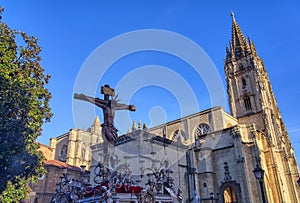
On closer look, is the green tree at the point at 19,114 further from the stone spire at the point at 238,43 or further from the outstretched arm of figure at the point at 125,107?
the stone spire at the point at 238,43

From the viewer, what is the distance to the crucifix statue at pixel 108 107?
956cm

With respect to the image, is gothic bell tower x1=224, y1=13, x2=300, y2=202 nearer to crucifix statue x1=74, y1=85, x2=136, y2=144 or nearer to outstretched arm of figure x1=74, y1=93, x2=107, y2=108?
crucifix statue x1=74, y1=85, x2=136, y2=144

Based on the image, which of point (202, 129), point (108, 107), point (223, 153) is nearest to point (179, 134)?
point (202, 129)

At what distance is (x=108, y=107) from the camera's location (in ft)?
33.4

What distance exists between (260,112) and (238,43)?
17483 mm

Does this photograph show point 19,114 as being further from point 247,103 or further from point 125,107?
point 247,103

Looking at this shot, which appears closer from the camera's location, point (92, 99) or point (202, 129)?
point (92, 99)

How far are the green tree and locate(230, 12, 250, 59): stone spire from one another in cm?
3933

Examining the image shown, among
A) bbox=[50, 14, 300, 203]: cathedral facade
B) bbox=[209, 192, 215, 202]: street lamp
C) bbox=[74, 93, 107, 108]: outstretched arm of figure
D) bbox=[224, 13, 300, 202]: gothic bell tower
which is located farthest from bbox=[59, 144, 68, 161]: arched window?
bbox=[74, 93, 107, 108]: outstretched arm of figure

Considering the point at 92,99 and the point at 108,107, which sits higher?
the point at 92,99

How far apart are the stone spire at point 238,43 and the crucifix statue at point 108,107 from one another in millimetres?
39311

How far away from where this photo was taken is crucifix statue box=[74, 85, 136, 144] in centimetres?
956

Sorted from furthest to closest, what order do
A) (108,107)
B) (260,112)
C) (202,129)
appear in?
1. (260,112)
2. (202,129)
3. (108,107)

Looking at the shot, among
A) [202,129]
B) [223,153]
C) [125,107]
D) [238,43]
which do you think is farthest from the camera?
[238,43]
